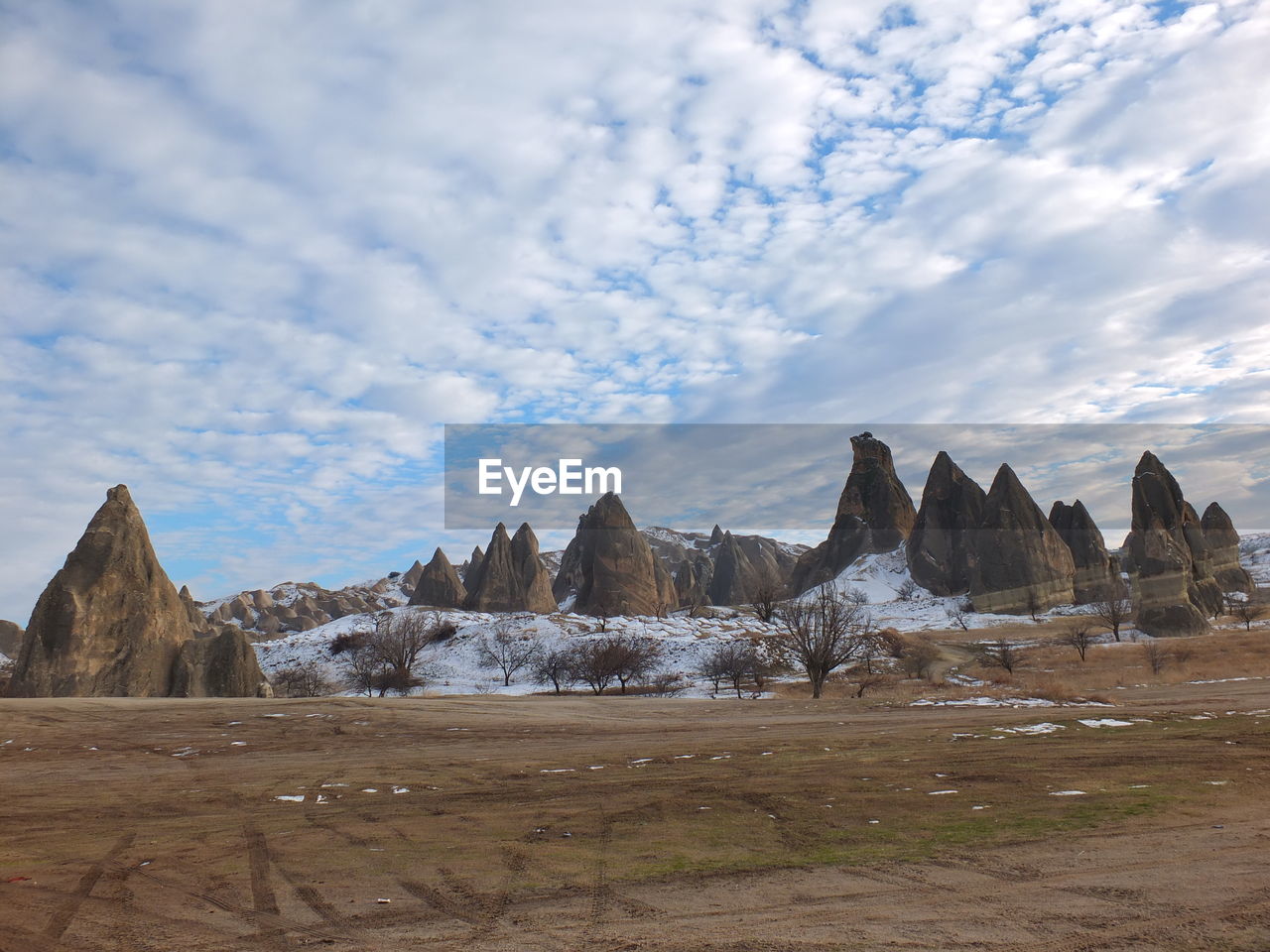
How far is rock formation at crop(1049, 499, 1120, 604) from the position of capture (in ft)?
323

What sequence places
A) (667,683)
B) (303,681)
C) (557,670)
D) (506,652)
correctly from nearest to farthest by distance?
(667,683) < (557,670) < (303,681) < (506,652)

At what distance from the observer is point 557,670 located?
50438 mm

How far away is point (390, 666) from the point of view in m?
58.2

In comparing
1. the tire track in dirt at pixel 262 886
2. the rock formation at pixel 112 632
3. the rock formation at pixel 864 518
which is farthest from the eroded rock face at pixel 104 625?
the rock formation at pixel 864 518

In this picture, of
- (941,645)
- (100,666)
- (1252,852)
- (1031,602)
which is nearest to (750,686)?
(941,645)

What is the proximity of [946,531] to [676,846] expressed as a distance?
119249 millimetres

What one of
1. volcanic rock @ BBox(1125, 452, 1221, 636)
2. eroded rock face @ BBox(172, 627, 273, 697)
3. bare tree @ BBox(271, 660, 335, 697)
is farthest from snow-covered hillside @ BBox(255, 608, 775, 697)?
volcanic rock @ BBox(1125, 452, 1221, 636)

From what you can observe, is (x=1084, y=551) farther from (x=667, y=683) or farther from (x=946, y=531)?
(x=667, y=683)

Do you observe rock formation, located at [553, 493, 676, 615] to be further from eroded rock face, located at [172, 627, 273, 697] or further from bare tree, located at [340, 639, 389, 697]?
eroded rock face, located at [172, 627, 273, 697]

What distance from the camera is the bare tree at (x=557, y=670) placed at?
Answer: 51.4m

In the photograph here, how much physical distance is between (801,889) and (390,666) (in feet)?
186

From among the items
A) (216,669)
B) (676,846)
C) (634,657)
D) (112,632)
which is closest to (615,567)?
(634,657)

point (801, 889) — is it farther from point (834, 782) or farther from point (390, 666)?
point (390, 666)

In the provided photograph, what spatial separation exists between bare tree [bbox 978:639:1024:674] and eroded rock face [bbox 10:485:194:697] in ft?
138
